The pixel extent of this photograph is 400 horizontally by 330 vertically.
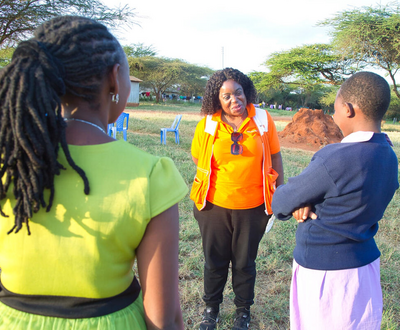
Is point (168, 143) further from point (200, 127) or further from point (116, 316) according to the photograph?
point (116, 316)

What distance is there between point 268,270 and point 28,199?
2.87 metres

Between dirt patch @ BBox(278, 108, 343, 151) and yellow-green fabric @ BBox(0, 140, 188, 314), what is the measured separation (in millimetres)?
11604

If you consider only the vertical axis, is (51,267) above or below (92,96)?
below

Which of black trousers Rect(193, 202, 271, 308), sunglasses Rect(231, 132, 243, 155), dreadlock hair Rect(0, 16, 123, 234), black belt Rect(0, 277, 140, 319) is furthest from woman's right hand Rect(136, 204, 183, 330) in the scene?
sunglasses Rect(231, 132, 243, 155)

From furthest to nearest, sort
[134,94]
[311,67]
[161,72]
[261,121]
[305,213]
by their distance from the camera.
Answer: [161,72], [134,94], [311,67], [261,121], [305,213]

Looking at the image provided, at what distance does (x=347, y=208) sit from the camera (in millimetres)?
1536

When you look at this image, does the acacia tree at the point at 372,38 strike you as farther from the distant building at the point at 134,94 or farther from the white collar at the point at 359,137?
the distant building at the point at 134,94

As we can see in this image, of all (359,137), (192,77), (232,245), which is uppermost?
(192,77)

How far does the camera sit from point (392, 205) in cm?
523

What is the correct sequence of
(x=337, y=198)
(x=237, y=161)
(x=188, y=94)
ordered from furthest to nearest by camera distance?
(x=188, y=94) → (x=237, y=161) → (x=337, y=198)

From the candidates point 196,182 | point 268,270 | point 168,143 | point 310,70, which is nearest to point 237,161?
point 196,182

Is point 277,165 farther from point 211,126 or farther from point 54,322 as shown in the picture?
point 54,322

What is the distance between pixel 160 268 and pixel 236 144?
5.35ft

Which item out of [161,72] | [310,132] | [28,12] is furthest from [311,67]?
[161,72]
